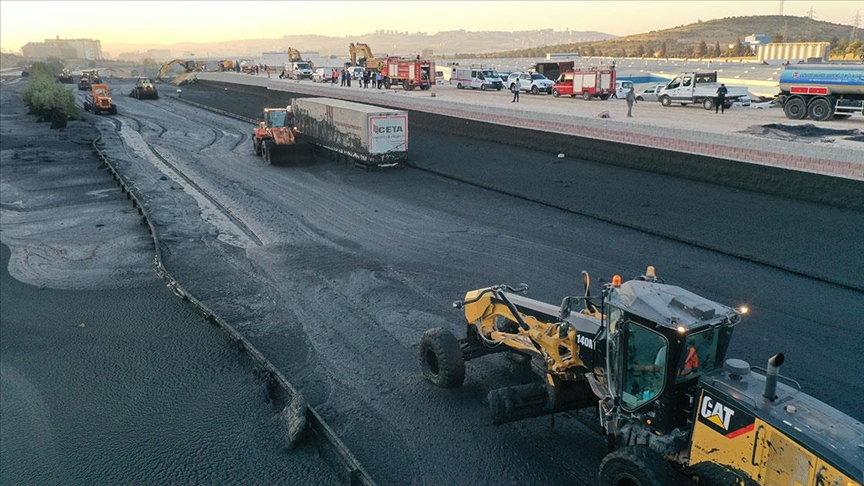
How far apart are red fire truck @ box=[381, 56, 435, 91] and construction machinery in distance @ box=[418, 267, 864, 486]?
4872 centimetres

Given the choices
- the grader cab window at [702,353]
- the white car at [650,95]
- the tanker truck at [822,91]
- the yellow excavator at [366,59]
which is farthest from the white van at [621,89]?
the grader cab window at [702,353]

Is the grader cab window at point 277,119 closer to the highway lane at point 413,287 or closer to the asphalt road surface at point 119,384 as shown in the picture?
the highway lane at point 413,287

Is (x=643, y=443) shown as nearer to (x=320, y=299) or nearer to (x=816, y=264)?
(x=320, y=299)

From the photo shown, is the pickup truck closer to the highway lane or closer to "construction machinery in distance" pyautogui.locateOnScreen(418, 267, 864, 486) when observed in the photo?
the highway lane

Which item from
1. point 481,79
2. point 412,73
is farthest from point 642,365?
point 481,79

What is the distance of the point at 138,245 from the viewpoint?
18000mm

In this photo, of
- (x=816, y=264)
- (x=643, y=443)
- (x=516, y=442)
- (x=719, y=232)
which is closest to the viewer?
(x=643, y=443)

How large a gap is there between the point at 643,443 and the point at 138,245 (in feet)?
52.1

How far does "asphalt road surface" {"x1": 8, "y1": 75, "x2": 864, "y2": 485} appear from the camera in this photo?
8.72 m

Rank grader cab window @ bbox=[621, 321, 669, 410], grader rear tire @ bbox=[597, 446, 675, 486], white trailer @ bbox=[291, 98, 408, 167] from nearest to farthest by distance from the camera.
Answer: grader rear tire @ bbox=[597, 446, 675, 486]
grader cab window @ bbox=[621, 321, 669, 410]
white trailer @ bbox=[291, 98, 408, 167]

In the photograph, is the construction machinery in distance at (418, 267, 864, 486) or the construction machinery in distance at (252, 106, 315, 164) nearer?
the construction machinery in distance at (418, 267, 864, 486)

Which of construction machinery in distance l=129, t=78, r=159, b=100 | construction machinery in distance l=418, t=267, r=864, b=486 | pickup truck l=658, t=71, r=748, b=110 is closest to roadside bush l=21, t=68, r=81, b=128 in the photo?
construction machinery in distance l=129, t=78, r=159, b=100

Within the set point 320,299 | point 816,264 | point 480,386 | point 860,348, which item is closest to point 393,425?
point 480,386

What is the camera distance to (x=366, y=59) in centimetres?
6512
